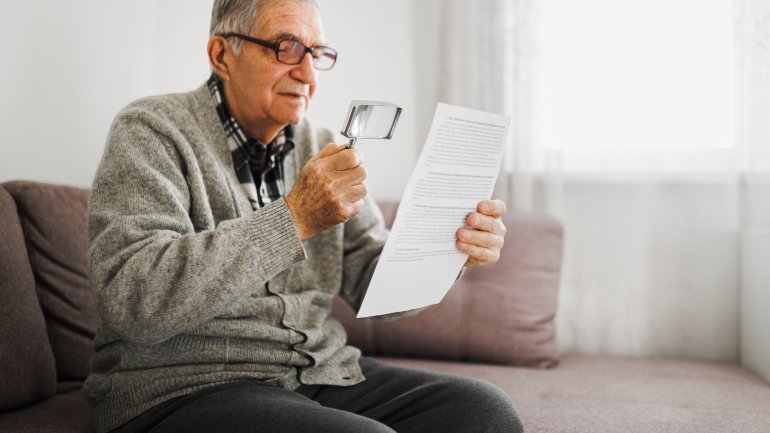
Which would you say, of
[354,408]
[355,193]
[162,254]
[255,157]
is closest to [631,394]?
[354,408]

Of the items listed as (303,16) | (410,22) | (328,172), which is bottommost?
(328,172)

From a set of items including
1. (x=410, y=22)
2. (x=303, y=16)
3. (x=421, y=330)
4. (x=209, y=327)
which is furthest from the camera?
→ (x=410, y=22)

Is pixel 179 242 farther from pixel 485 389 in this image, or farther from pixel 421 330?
pixel 421 330

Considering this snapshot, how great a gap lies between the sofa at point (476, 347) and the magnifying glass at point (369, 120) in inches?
25.2

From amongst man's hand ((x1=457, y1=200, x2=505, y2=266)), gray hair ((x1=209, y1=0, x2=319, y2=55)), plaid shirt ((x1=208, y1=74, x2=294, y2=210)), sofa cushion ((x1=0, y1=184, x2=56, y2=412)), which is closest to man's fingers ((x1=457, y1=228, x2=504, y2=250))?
man's hand ((x1=457, y1=200, x2=505, y2=266))

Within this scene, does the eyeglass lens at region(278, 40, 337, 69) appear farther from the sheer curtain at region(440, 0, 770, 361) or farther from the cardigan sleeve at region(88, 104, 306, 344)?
the sheer curtain at region(440, 0, 770, 361)

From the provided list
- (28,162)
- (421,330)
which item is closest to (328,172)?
(421,330)

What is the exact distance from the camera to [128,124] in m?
1.09

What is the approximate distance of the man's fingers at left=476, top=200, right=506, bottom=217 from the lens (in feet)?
3.80

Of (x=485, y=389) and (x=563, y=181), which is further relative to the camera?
(x=563, y=181)

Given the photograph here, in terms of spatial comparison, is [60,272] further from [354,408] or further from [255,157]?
[354,408]

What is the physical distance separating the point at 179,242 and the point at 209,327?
0.18 m

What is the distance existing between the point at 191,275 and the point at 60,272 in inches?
25.4

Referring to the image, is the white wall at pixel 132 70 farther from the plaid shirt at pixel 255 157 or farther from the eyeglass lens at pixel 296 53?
the eyeglass lens at pixel 296 53
